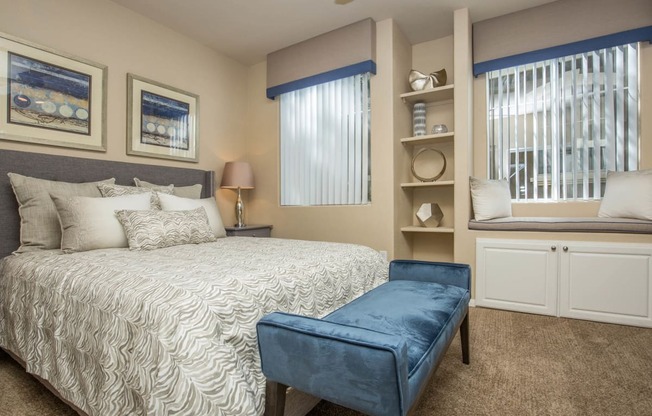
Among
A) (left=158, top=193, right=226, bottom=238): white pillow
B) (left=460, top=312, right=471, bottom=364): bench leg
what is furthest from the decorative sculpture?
(left=158, top=193, right=226, bottom=238): white pillow

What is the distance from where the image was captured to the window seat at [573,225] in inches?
95.3

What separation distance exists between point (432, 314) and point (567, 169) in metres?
2.55

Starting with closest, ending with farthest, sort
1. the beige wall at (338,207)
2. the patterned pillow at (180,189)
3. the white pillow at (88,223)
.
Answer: the white pillow at (88,223)
the patterned pillow at (180,189)
the beige wall at (338,207)

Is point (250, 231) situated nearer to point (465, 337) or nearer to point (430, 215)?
point (430, 215)

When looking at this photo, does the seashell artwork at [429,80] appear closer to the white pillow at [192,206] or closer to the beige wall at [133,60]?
the beige wall at [133,60]

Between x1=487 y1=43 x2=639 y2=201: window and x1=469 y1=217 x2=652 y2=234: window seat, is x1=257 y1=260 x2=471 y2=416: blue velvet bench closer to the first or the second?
x1=469 y1=217 x2=652 y2=234: window seat

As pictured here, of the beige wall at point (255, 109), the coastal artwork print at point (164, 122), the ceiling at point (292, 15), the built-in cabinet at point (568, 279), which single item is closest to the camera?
the built-in cabinet at point (568, 279)

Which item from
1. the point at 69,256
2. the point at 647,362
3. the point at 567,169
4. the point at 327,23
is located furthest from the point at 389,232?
the point at 69,256

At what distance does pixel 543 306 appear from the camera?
2688 millimetres

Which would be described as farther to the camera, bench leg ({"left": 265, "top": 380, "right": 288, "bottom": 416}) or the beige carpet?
the beige carpet

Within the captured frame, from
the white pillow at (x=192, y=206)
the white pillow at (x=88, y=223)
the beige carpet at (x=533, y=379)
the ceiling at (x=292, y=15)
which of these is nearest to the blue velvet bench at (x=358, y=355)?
the beige carpet at (x=533, y=379)

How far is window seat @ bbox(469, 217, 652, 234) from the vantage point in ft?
7.94

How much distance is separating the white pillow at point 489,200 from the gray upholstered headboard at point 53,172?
2797 mm

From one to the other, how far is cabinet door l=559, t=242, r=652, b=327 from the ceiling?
2214 millimetres
